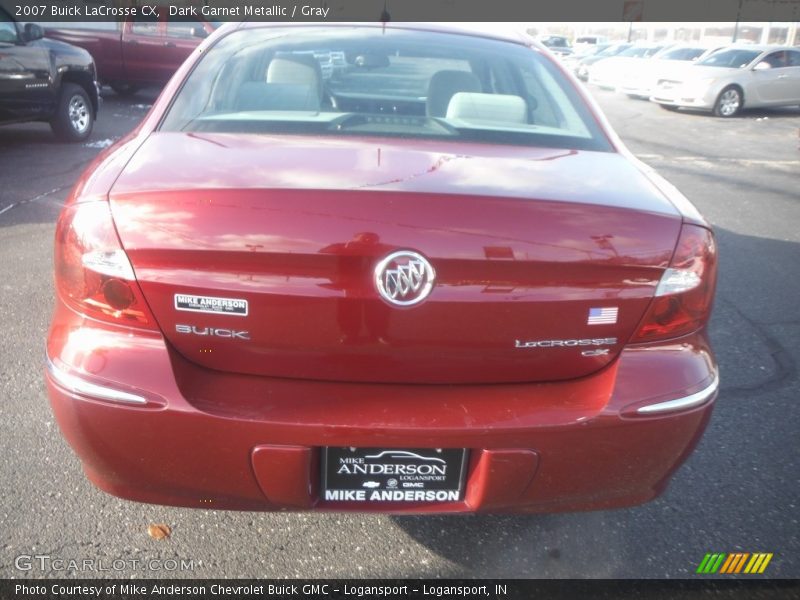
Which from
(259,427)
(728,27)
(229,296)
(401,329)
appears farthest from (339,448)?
(728,27)

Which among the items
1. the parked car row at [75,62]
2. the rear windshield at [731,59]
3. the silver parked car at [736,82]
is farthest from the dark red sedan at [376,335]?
the rear windshield at [731,59]

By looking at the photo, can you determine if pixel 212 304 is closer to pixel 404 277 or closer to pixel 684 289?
pixel 404 277

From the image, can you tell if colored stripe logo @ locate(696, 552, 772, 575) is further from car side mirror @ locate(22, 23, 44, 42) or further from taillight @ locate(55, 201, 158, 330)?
car side mirror @ locate(22, 23, 44, 42)

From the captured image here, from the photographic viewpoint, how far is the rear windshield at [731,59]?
619 inches

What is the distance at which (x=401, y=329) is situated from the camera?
1.77 metres

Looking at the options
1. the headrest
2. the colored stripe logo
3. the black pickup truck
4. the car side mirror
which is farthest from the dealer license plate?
the car side mirror

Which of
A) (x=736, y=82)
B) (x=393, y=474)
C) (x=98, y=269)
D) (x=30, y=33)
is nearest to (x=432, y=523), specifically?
(x=393, y=474)

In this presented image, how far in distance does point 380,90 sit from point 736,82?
1497cm

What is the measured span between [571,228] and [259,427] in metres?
0.91

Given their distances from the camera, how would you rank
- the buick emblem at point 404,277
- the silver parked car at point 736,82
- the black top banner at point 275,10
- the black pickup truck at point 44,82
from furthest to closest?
the silver parked car at point 736,82 → the black pickup truck at point 44,82 → the black top banner at point 275,10 → the buick emblem at point 404,277

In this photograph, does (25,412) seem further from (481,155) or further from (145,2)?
(145,2)

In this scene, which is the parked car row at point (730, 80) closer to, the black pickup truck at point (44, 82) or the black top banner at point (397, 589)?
the black pickup truck at point (44, 82)

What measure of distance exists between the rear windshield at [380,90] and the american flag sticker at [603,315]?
815 millimetres

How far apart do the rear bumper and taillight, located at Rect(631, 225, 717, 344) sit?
0.05 meters
